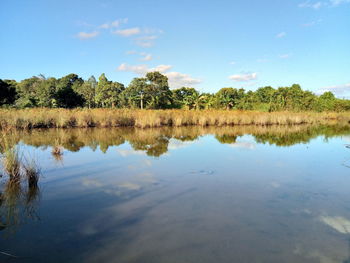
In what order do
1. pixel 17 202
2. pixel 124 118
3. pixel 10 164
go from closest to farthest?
pixel 17 202
pixel 10 164
pixel 124 118

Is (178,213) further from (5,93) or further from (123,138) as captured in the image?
(5,93)

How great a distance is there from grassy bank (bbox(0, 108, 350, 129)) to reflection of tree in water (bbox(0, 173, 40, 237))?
6.66m

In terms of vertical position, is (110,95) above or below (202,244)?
above

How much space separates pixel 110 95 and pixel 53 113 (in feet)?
91.0

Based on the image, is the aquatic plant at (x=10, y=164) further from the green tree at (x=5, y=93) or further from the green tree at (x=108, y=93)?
the green tree at (x=108, y=93)

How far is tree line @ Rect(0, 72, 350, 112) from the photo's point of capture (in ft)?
92.3

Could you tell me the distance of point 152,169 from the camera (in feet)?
14.8

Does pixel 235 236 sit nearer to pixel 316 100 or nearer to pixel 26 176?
pixel 26 176

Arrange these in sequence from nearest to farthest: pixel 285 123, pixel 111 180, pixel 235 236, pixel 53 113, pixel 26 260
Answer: pixel 26 260, pixel 235 236, pixel 111 180, pixel 53 113, pixel 285 123

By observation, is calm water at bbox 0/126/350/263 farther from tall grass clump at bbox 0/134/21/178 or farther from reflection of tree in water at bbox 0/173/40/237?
tall grass clump at bbox 0/134/21/178

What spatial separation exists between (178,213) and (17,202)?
1.83m

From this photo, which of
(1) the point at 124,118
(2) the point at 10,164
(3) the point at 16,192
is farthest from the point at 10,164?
(1) the point at 124,118

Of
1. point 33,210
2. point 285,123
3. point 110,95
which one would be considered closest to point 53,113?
point 33,210

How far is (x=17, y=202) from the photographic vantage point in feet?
9.32
